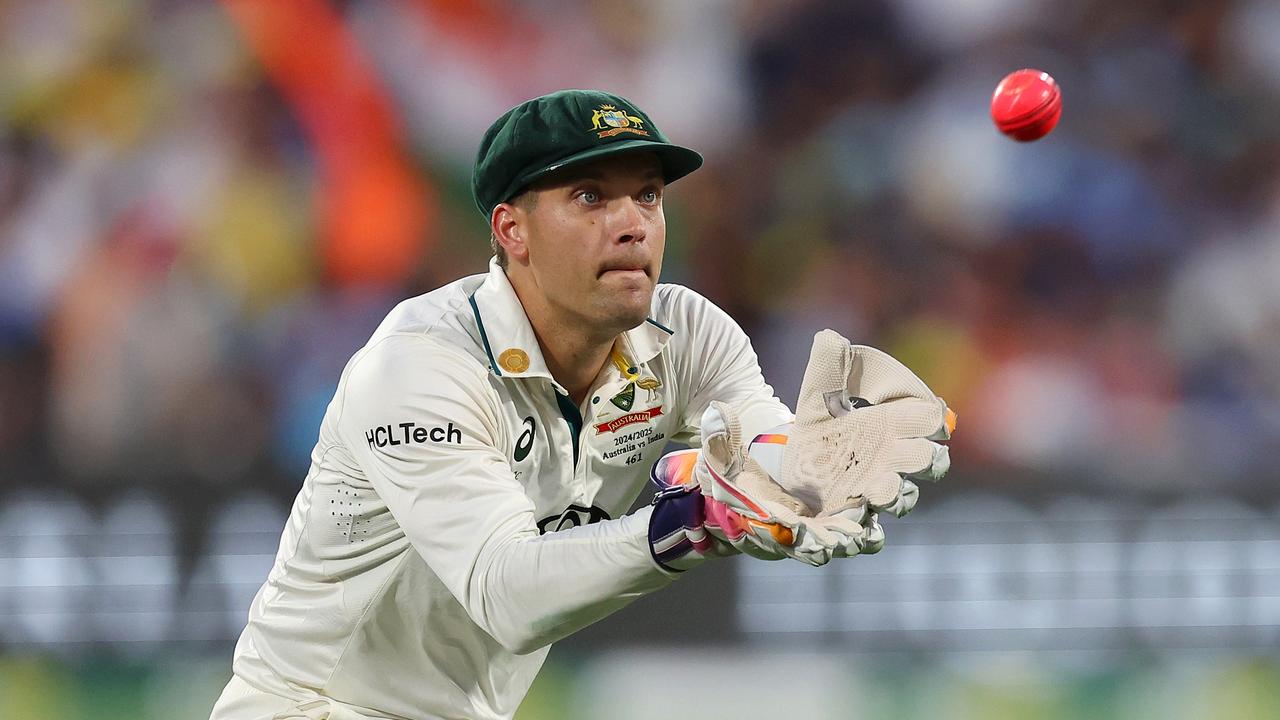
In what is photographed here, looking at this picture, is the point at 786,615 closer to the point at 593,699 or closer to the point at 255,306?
the point at 593,699

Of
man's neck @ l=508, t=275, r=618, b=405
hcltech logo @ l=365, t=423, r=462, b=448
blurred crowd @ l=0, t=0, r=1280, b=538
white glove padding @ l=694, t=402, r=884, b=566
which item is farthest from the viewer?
blurred crowd @ l=0, t=0, r=1280, b=538

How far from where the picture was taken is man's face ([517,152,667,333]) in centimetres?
258

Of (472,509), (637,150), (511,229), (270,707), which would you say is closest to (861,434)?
(472,509)

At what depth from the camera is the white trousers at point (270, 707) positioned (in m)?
2.66

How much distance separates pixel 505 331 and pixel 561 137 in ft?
1.25

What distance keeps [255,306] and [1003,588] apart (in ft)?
11.1

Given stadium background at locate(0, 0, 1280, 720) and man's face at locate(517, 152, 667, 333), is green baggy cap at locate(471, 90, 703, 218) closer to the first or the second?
man's face at locate(517, 152, 667, 333)

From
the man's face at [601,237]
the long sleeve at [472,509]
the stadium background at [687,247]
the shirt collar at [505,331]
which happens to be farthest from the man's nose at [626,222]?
the stadium background at [687,247]

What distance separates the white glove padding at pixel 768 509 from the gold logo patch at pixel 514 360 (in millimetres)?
639

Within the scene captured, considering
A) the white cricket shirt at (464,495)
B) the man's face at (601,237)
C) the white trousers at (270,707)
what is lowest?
the white trousers at (270,707)

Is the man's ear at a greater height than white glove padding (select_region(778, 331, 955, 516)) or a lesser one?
greater

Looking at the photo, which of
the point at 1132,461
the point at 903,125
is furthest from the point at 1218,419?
the point at 903,125

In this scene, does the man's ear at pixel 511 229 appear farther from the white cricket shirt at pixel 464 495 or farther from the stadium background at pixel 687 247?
the stadium background at pixel 687 247

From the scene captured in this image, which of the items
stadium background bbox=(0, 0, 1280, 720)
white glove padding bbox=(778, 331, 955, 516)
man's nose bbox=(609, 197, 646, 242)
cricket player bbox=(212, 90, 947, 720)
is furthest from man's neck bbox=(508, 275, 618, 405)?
stadium background bbox=(0, 0, 1280, 720)
